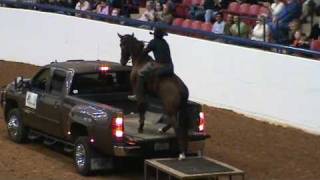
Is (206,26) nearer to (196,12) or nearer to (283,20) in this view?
(196,12)

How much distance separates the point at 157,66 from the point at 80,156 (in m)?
1.95

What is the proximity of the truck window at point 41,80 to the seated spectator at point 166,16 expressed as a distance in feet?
27.9

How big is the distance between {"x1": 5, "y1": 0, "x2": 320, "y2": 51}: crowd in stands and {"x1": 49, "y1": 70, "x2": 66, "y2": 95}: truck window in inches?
237

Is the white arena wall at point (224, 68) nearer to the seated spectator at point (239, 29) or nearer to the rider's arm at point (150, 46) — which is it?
the seated spectator at point (239, 29)

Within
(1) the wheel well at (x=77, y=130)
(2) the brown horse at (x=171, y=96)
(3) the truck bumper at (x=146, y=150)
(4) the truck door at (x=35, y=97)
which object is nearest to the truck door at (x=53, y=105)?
(4) the truck door at (x=35, y=97)

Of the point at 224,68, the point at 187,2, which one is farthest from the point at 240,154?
the point at 187,2

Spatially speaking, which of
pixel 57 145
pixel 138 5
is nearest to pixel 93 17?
pixel 138 5

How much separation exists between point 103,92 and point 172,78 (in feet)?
5.78

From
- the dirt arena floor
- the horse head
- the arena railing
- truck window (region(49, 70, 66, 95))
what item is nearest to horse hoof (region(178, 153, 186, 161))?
the dirt arena floor

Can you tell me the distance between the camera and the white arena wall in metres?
15.6

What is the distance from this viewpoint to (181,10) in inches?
915

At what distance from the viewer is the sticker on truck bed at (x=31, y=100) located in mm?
13281

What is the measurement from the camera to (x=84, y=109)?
11.6 m

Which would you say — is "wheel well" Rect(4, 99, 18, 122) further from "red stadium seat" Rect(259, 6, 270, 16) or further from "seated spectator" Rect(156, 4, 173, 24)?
"seated spectator" Rect(156, 4, 173, 24)
